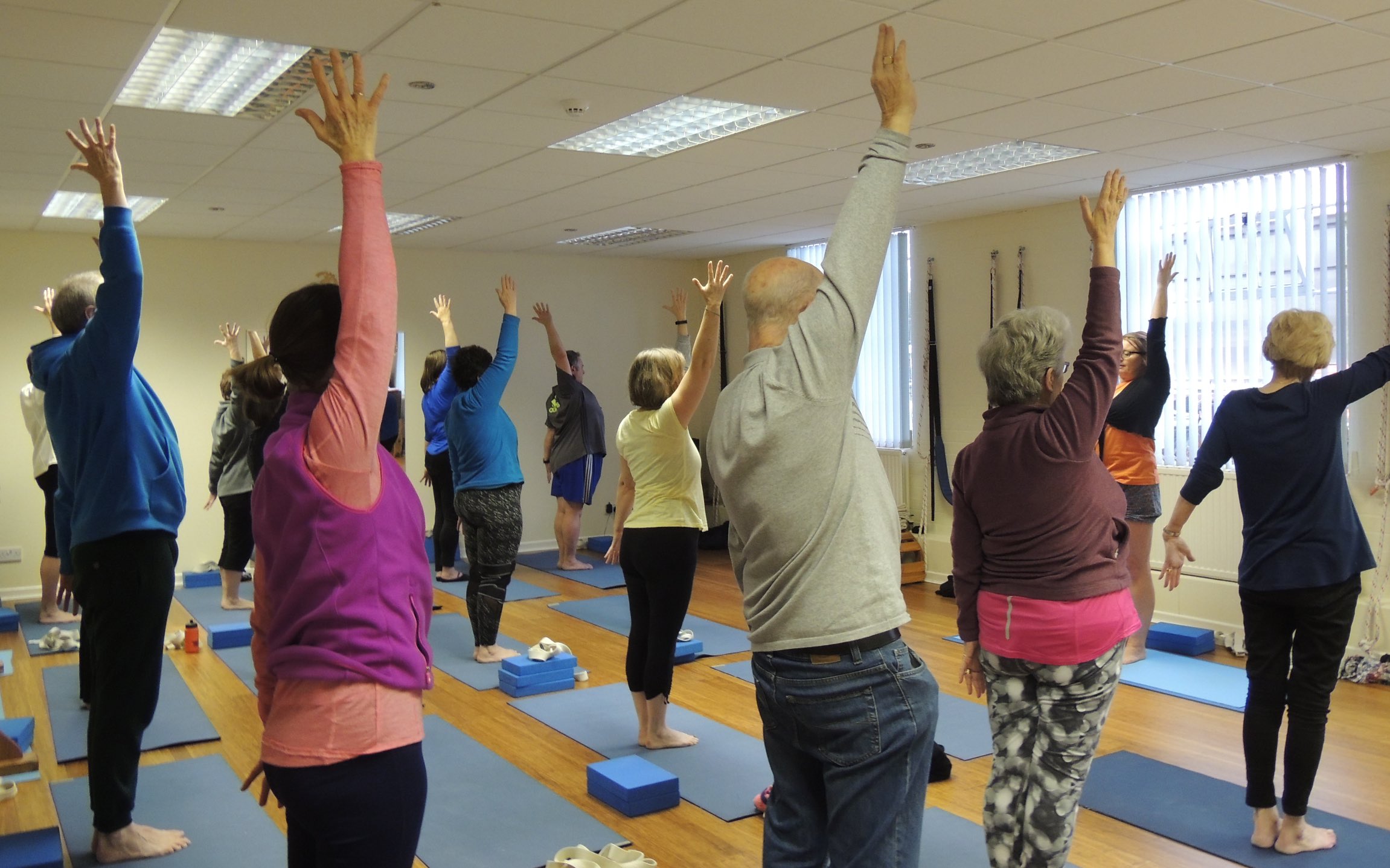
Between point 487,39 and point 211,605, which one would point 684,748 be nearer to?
point 487,39

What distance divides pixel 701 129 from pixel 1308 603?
3.18 meters

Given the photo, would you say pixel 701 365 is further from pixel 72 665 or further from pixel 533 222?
pixel 533 222

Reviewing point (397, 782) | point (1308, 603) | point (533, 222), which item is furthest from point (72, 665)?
point (1308, 603)

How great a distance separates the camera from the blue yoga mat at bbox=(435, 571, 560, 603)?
7.25m

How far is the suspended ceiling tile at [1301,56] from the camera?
11.5ft

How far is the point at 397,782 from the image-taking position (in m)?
1.47

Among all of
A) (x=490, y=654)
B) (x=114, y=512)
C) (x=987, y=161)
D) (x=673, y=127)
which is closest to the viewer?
(x=114, y=512)

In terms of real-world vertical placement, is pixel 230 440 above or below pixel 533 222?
below

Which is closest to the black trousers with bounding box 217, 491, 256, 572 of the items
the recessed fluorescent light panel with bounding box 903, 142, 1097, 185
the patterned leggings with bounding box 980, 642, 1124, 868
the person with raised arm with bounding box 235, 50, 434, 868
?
the recessed fluorescent light panel with bounding box 903, 142, 1097, 185

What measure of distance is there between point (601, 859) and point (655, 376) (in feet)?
5.19

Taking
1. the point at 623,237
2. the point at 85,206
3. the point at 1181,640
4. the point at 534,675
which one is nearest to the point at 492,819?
the point at 534,675

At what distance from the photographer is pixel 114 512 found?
277 cm

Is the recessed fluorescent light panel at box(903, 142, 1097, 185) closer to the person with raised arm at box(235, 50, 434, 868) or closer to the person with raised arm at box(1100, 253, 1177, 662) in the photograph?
the person with raised arm at box(1100, 253, 1177, 662)

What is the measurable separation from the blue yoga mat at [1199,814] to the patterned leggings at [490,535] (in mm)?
2653
